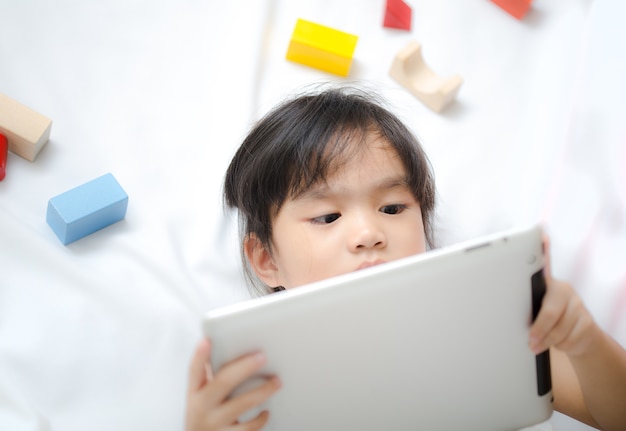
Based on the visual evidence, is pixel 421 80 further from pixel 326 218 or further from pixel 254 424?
pixel 254 424

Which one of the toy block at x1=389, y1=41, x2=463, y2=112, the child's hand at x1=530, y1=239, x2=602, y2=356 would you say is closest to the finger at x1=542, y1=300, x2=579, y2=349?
the child's hand at x1=530, y1=239, x2=602, y2=356

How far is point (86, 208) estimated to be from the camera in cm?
104

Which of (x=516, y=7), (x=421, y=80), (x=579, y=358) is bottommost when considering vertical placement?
(x=579, y=358)

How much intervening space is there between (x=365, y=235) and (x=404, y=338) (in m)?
0.19

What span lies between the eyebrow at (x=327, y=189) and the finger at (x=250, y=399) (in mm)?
290

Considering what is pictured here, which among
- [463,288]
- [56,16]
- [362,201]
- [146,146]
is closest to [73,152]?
[146,146]

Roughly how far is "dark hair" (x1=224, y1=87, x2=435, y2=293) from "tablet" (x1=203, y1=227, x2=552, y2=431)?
0.95ft

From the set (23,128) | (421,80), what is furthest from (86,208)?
(421,80)

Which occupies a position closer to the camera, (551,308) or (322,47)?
(551,308)

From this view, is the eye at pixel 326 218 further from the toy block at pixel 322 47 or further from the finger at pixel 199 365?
the toy block at pixel 322 47

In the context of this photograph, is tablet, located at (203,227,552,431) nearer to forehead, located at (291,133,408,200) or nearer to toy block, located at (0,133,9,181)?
forehead, located at (291,133,408,200)

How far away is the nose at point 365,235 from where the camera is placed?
2.80 ft

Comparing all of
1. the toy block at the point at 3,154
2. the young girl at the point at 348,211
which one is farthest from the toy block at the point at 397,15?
the toy block at the point at 3,154

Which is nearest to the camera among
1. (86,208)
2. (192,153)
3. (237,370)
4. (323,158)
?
(237,370)
